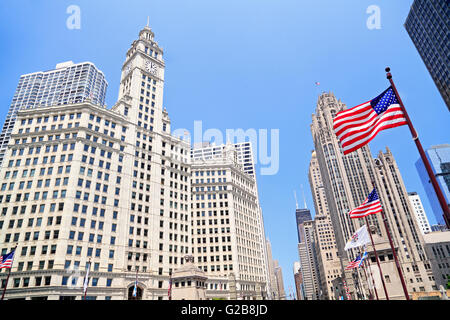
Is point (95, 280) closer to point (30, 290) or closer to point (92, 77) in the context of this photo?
point (30, 290)

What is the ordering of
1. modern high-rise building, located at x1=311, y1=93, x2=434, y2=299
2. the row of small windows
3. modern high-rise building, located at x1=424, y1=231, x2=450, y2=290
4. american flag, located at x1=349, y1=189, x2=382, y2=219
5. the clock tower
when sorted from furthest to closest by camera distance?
modern high-rise building, located at x1=311, y1=93, x2=434, y2=299
modern high-rise building, located at x1=424, y1=231, x2=450, y2=290
the clock tower
the row of small windows
american flag, located at x1=349, y1=189, x2=382, y2=219

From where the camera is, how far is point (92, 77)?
164m

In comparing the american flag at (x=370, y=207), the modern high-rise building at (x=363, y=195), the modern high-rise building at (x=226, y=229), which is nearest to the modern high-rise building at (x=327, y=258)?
the modern high-rise building at (x=363, y=195)

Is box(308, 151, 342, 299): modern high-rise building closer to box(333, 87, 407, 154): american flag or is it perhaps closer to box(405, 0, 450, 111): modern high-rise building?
box(405, 0, 450, 111): modern high-rise building

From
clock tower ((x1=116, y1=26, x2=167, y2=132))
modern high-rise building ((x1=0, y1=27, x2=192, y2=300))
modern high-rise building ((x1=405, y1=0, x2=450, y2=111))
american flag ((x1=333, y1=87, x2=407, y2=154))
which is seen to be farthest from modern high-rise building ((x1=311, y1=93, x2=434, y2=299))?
american flag ((x1=333, y1=87, x2=407, y2=154))

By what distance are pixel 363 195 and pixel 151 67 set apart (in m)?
119

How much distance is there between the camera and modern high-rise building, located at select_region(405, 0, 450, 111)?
99.9 meters

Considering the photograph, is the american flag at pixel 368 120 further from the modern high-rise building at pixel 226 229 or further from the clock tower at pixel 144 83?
the modern high-rise building at pixel 226 229

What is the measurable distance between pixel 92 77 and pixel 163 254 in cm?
13065

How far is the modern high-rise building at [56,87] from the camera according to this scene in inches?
6147

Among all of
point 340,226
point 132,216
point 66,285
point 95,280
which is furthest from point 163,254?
point 340,226

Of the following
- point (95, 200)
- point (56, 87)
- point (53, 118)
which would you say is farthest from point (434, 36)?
point (56, 87)

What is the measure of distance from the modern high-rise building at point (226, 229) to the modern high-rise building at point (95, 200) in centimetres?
1189

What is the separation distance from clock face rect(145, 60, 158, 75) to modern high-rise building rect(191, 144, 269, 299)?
38729 mm
